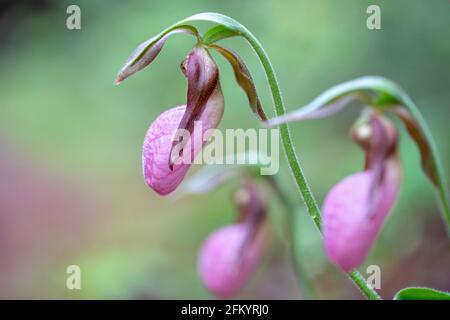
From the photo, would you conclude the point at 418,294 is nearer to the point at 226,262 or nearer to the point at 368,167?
the point at 368,167

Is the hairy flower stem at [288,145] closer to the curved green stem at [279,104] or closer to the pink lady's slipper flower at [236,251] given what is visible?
the curved green stem at [279,104]

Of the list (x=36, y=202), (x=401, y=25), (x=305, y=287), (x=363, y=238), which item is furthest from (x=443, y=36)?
(x=363, y=238)

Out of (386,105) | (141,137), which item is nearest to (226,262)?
(386,105)

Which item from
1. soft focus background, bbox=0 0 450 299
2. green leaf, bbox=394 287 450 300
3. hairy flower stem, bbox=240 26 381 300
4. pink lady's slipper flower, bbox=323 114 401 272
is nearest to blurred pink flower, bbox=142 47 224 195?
hairy flower stem, bbox=240 26 381 300

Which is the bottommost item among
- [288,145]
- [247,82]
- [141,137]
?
[288,145]

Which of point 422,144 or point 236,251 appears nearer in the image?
point 422,144

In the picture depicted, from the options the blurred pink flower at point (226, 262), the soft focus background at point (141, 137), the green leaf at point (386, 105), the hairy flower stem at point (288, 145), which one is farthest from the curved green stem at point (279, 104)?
the soft focus background at point (141, 137)

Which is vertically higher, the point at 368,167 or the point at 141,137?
the point at 141,137
